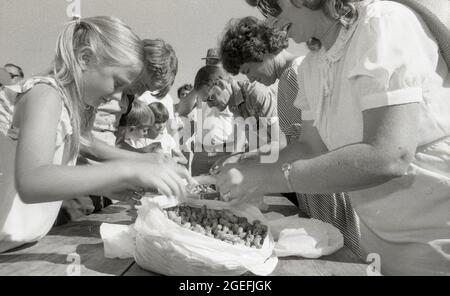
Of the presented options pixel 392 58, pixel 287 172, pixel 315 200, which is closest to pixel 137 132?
pixel 315 200

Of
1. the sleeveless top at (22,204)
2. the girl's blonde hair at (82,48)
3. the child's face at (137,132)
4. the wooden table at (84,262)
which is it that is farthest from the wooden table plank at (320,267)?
the child's face at (137,132)

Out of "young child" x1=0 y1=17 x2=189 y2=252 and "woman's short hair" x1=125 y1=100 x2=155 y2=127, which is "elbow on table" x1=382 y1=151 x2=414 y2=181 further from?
"woman's short hair" x1=125 y1=100 x2=155 y2=127

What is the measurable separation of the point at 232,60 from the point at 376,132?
1571 mm

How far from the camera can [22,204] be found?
1288 mm

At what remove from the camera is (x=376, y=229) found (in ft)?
3.87

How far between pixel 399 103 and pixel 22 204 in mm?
1118

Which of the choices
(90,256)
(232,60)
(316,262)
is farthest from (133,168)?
(232,60)

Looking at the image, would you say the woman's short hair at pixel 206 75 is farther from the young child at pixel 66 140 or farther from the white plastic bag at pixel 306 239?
the white plastic bag at pixel 306 239

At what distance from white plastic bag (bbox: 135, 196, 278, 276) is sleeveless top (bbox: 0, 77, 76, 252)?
0.40 m

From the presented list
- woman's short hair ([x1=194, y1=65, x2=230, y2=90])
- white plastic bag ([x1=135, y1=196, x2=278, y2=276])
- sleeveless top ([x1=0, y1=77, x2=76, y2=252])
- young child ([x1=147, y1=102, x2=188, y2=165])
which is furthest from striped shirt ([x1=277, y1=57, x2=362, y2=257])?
young child ([x1=147, y1=102, x2=188, y2=165])

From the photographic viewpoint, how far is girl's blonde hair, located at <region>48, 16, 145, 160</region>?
140 cm

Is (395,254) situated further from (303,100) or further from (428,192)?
(303,100)

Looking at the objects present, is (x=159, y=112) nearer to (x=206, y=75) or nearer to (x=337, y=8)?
(x=206, y=75)

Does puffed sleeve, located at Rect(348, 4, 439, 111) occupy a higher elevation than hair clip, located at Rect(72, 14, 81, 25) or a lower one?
lower
